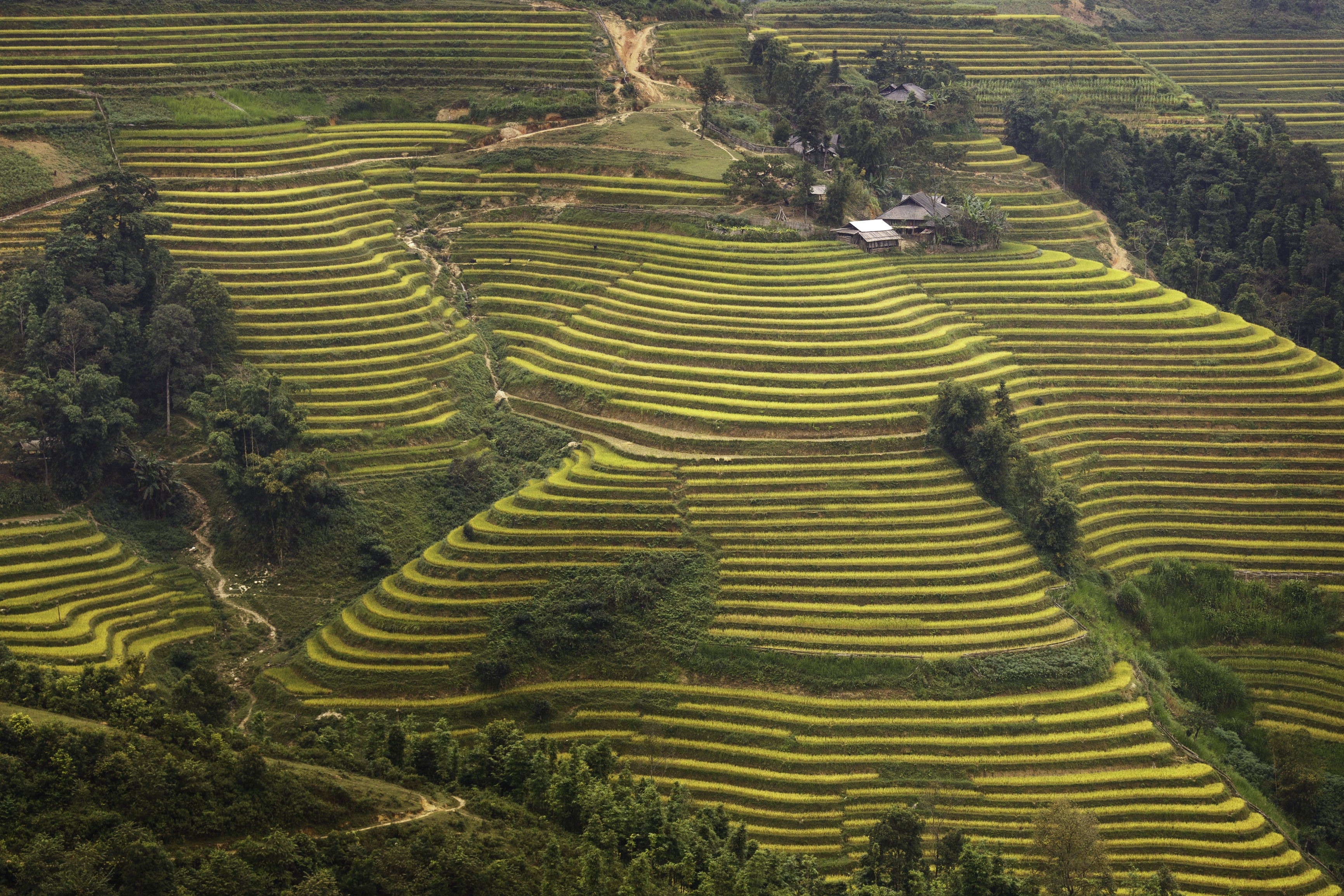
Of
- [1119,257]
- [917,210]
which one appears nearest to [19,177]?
[917,210]

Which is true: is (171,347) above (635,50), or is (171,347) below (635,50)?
below

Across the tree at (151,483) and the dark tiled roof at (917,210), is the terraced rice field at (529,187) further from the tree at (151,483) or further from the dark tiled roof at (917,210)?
the tree at (151,483)

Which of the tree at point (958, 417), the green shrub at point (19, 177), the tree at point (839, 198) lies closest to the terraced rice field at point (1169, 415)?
the tree at point (958, 417)

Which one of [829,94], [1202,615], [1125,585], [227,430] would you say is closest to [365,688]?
[227,430]

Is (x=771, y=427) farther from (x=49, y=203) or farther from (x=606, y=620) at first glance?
(x=49, y=203)

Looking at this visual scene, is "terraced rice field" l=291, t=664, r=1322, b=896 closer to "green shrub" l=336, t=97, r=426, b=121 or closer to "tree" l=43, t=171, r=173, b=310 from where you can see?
"tree" l=43, t=171, r=173, b=310
